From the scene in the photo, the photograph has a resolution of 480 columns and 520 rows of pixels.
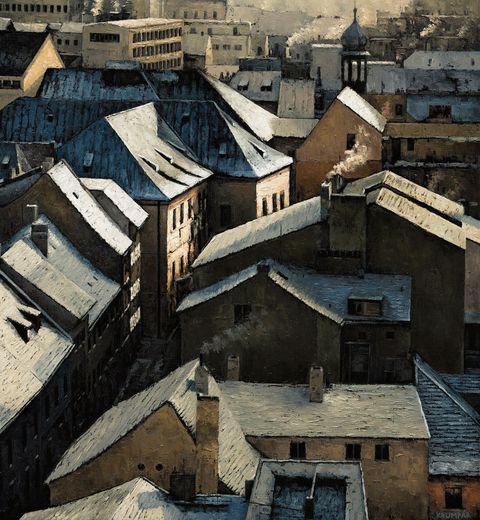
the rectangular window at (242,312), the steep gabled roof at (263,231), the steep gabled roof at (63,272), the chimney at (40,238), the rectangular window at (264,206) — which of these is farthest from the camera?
the rectangular window at (264,206)

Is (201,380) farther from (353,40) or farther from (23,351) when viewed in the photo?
(353,40)

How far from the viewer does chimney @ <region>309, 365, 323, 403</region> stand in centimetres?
6181

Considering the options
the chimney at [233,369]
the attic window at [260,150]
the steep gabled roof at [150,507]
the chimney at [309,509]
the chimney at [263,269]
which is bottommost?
the chimney at [233,369]

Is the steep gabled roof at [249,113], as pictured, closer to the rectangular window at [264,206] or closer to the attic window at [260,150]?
the attic window at [260,150]

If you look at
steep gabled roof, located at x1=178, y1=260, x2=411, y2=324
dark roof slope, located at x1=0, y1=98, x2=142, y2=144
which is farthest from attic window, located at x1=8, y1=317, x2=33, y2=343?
dark roof slope, located at x1=0, y1=98, x2=142, y2=144

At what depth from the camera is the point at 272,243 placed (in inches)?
2992

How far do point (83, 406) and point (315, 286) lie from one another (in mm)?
12334

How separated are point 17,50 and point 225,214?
49201mm

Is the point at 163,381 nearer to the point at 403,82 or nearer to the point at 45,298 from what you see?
the point at 45,298

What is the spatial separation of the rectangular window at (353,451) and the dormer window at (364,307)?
44.9 ft

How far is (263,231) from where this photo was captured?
7994 centimetres

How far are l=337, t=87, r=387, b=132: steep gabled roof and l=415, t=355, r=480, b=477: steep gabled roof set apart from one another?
180 ft

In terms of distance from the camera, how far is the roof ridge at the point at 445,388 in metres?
64.6

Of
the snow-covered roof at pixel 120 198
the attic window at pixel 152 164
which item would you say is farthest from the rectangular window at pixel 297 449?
the attic window at pixel 152 164
